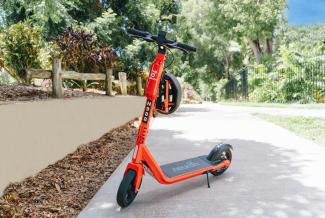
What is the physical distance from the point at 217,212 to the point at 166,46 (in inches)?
63.9

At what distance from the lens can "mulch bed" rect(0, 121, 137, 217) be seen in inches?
149

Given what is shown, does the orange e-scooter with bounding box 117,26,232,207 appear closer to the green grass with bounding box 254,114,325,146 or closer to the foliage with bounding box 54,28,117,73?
the green grass with bounding box 254,114,325,146

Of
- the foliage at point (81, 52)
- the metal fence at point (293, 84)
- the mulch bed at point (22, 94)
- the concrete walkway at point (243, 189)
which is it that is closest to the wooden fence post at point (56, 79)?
the mulch bed at point (22, 94)

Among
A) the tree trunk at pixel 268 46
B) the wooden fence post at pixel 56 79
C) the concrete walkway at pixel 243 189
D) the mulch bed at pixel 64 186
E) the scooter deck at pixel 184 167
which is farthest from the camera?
the tree trunk at pixel 268 46

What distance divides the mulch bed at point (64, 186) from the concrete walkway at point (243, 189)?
0.62 ft

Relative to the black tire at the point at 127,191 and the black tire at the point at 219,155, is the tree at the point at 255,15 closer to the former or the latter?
the black tire at the point at 219,155

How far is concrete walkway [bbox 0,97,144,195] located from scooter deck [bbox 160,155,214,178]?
1559 millimetres

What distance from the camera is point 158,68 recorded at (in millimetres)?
3869

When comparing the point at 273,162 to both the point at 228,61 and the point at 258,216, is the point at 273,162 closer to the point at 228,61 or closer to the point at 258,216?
the point at 258,216

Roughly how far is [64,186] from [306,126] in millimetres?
6557

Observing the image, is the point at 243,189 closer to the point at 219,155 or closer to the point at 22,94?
the point at 219,155

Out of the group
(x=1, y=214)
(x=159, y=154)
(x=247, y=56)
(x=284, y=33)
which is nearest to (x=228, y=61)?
(x=247, y=56)

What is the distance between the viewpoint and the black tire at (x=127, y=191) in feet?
12.1

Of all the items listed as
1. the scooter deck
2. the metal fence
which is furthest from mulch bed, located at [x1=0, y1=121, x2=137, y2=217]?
the metal fence
